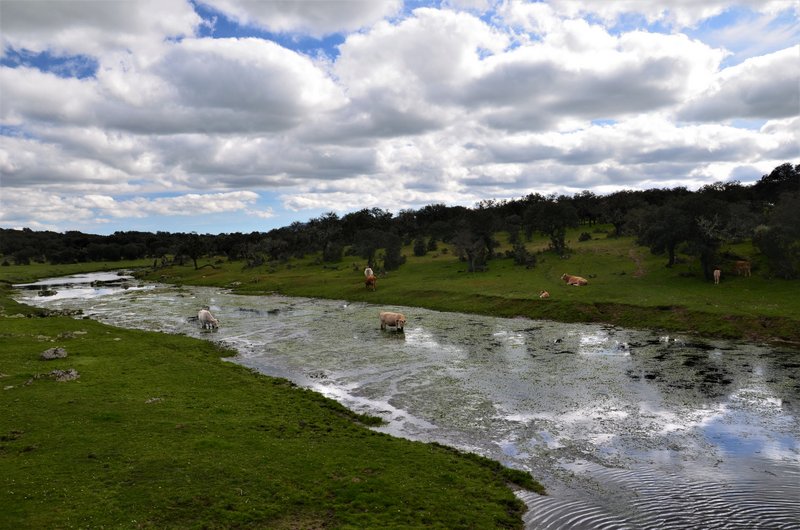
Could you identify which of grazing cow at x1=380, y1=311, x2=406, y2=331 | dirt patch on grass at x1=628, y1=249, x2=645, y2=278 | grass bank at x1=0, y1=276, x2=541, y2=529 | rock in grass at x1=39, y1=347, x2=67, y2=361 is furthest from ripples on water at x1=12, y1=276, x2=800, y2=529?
dirt patch on grass at x1=628, y1=249, x2=645, y2=278

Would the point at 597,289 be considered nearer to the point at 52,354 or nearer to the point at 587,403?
the point at 587,403

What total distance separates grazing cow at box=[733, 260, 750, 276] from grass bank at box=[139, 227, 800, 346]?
1.95 ft

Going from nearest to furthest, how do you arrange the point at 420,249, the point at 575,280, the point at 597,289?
the point at 597,289, the point at 575,280, the point at 420,249

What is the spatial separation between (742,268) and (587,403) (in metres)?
35.5

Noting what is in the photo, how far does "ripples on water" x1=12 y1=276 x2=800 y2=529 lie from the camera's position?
1410 cm

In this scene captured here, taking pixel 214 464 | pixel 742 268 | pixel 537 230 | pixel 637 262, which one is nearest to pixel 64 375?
pixel 214 464

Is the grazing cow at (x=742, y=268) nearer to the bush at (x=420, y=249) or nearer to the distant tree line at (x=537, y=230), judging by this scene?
the distant tree line at (x=537, y=230)

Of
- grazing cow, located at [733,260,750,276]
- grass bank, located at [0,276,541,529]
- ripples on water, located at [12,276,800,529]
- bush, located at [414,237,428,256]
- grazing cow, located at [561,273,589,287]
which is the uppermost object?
bush, located at [414,237,428,256]

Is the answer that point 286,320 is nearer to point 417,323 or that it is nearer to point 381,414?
point 417,323

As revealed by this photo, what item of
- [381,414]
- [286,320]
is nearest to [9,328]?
[286,320]

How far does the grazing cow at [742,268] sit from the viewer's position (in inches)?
1829

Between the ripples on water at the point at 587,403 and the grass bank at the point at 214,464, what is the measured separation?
77.4 inches

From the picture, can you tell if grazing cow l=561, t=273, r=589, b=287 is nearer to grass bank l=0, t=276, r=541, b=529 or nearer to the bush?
grass bank l=0, t=276, r=541, b=529

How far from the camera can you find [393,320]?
3956 cm
